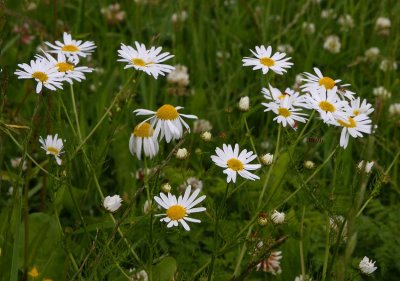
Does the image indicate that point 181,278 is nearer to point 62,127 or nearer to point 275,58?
point 62,127

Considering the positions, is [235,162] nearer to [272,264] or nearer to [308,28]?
[272,264]

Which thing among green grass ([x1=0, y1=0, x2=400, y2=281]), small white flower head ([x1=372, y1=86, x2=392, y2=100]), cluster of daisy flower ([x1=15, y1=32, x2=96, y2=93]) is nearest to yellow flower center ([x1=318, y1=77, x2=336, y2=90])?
green grass ([x1=0, y1=0, x2=400, y2=281])

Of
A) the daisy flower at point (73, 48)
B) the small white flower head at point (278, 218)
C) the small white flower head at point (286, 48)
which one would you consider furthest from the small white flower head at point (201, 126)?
the small white flower head at point (278, 218)

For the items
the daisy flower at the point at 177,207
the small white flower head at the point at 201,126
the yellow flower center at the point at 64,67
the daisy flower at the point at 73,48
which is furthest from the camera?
the small white flower head at the point at 201,126

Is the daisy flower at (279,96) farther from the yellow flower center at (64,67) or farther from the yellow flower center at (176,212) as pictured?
the yellow flower center at (64,67)

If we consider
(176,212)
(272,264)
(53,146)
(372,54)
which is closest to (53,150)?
(53,146)
